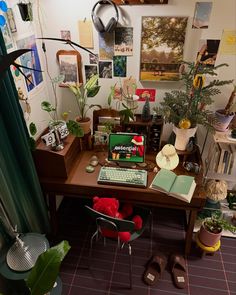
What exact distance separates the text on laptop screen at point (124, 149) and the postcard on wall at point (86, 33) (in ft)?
2.36

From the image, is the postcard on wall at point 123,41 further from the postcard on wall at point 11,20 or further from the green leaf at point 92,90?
the postcard on wall at point 11,20

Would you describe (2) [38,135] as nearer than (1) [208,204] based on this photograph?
Yes

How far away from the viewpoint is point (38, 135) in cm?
199

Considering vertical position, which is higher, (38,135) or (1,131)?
(1,131)

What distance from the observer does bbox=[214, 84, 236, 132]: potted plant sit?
1.85 meters

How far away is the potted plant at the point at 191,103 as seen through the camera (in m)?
1.66

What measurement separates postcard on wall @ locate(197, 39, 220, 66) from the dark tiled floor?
4.76ft

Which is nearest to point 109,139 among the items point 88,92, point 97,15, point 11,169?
point 88,92

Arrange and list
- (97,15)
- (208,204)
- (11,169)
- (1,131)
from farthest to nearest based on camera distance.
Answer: (208,204) < (97,15) < (11,169) < (1,131)

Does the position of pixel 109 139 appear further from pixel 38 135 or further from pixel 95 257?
pixel 95 257

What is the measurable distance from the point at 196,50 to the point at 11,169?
1527 millimetres

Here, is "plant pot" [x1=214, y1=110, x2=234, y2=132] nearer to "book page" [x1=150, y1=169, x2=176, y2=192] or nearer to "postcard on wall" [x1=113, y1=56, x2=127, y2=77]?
"book page" [x1=150, y1=169, x2=176, y2=192]

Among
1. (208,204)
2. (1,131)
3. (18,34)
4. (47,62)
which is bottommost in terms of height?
(208,204)

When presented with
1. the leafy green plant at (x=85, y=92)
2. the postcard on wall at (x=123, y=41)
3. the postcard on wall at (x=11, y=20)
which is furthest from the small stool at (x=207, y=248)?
the postcard on wall at (x=11, y=20)
